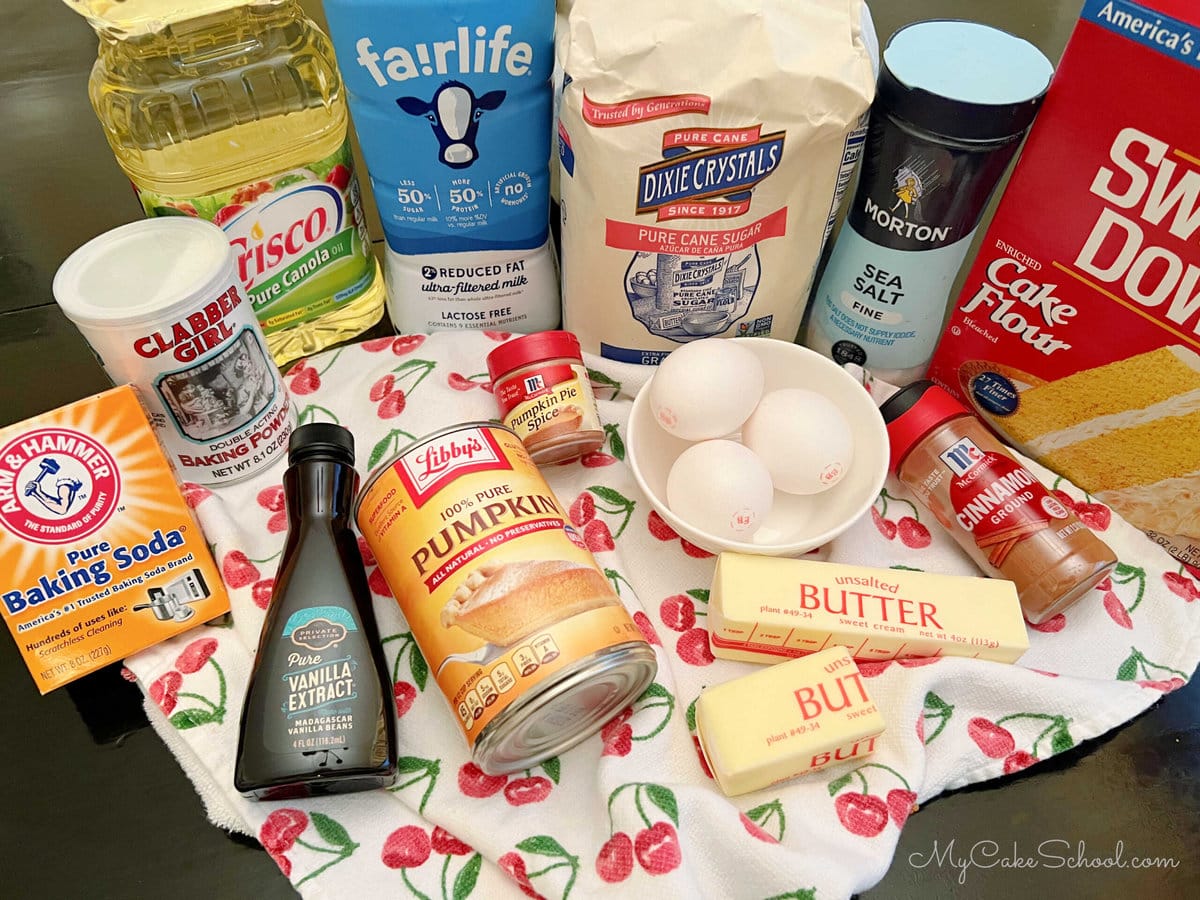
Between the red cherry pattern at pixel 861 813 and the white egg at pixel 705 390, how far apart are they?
304 millimetres

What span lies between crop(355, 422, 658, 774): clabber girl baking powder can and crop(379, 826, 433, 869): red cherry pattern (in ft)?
0.24

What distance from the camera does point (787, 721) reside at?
2.06ft

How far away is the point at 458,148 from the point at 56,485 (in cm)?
44

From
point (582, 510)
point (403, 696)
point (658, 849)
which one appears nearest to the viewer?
point (658, 849)

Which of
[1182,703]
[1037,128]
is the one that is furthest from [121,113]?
[1182,703]

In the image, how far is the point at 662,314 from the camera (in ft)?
2.80

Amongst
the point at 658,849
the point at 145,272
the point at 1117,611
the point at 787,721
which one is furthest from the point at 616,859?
the point at 145,272

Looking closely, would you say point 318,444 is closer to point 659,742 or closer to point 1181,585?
point 659,742

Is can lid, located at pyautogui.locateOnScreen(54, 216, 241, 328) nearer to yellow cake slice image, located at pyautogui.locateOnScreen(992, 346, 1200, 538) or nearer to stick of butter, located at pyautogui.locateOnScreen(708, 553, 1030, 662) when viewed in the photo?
stick of butter, located at pyautogui.locateOnScreen(708, 553, 1030, 662)

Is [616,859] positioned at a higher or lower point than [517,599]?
lower

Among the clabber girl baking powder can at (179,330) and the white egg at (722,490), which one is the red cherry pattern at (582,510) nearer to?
the white egg at (722,490)

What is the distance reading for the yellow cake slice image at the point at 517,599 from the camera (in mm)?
623

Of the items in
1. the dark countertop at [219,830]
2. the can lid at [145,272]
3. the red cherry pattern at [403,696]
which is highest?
the can lid at [145,272]

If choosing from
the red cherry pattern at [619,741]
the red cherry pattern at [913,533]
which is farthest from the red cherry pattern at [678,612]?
the red cherry pattern at [913,533]
